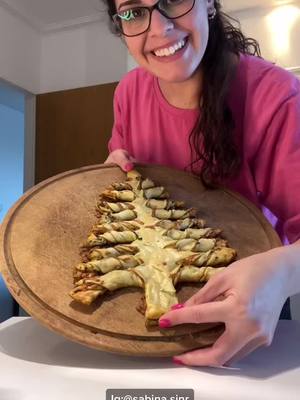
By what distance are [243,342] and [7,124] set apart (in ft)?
11.8

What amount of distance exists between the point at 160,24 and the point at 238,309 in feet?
1.40

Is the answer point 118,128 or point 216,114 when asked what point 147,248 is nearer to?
point 216,114

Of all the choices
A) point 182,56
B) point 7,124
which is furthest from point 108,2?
point 7,124

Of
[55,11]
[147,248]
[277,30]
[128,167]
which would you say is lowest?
[147,248]

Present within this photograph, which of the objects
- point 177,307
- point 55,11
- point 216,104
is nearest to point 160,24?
point 216,104

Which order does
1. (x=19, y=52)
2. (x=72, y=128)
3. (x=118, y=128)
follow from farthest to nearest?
1. (x=19, y=52)
2. (x=72, y=128)
3. (x=118, y=128)

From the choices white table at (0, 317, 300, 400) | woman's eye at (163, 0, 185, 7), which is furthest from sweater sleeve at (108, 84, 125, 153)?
white table at (0, 317, 300, 400)

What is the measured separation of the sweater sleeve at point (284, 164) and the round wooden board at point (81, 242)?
0.04 metres

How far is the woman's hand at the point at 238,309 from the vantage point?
499 mm

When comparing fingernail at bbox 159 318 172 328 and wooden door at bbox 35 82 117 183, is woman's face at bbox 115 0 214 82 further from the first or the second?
wooden door at bbox 35 82 117 183

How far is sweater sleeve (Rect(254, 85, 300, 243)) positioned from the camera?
2.28ft

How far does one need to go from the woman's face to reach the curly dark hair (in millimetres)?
37

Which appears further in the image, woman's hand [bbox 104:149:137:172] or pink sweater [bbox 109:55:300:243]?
woman's hand [bbox 104:149:137:172]

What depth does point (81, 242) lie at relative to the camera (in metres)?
0.67
